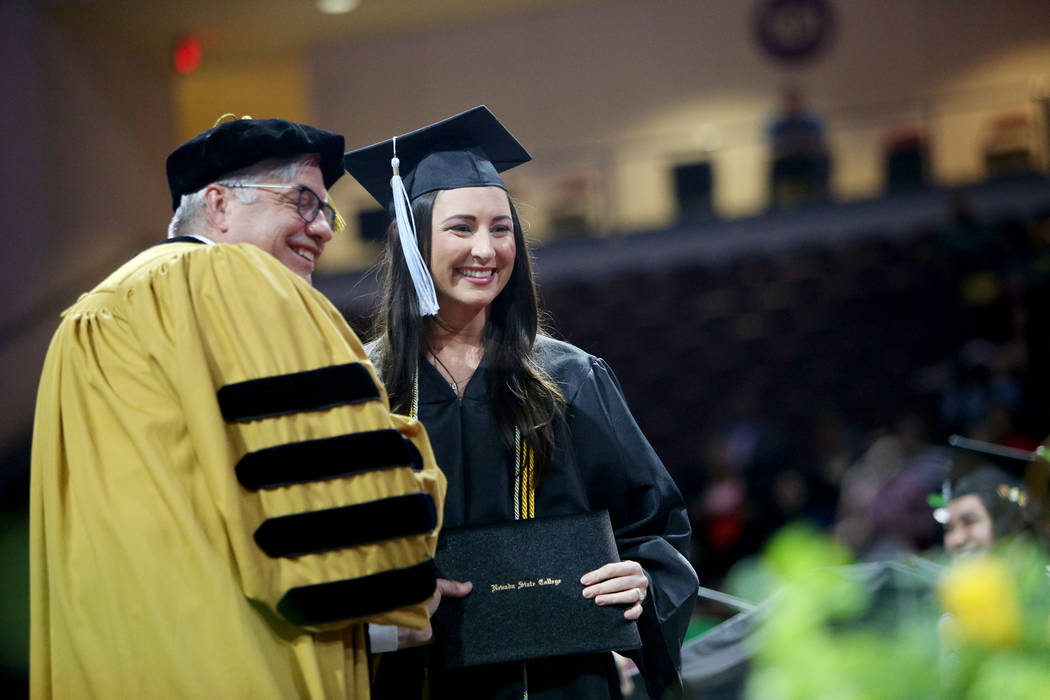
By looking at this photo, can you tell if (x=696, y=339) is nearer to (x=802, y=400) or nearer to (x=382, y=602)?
(x=802, y=400)

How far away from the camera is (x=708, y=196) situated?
10586 millimetres

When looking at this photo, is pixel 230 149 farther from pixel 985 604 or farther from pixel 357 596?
pixel 985 604

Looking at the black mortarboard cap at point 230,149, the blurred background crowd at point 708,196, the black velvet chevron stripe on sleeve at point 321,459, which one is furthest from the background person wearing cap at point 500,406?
the blurred background crowd at point 708,196

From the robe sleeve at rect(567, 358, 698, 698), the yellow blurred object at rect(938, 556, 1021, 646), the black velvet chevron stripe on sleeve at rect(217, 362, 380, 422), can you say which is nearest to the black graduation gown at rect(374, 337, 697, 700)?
the robe sleeve at rect(567, 358, 698, 698)

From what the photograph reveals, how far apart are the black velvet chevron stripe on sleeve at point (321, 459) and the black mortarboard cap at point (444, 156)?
811 mm

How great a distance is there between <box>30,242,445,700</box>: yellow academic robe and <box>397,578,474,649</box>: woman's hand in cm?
13

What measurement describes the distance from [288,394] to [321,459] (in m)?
0.12

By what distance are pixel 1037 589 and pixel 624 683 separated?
105 inches

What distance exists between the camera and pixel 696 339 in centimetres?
1004

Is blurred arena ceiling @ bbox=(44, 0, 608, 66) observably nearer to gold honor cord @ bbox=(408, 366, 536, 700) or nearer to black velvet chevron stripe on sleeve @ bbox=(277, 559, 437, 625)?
gold honor cord @ bbox=(408, 366, 536, 700)

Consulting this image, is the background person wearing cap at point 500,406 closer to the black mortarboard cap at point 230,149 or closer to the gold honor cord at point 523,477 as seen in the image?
the gold honor cord at point 523,477

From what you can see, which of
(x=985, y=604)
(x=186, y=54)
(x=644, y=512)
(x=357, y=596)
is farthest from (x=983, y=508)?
(x=186, y=54)

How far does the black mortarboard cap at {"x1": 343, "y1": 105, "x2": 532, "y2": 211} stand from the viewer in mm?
2416

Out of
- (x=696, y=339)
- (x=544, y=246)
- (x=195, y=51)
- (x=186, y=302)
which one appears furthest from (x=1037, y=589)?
(x=195, y=51)
